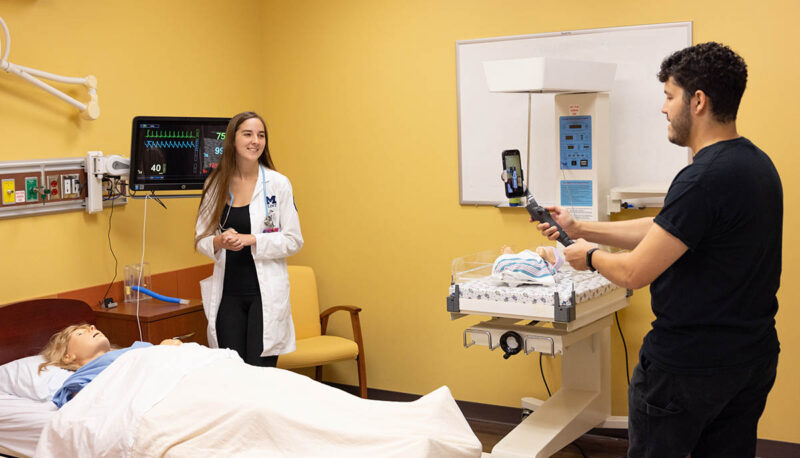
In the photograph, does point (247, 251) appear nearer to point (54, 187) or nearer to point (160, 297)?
point (160, 297)

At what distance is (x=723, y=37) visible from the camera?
3.46m

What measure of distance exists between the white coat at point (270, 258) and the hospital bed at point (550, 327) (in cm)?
80

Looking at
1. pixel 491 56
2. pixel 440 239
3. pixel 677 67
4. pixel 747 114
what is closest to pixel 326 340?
pixel 440 239

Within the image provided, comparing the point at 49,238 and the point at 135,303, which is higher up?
the point at 49,238

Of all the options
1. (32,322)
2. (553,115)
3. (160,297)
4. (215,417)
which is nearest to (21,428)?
(32,322)

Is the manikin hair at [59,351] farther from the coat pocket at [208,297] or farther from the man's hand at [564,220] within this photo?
the man's hand at [564,220]

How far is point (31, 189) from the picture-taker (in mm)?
3322

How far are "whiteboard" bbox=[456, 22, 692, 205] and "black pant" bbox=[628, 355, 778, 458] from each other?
1.76 meters

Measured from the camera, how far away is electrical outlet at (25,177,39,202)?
3.31 metres

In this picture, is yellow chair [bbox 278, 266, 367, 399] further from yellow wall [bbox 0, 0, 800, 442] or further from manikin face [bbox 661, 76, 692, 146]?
manikin face [bbox 661, 76, 692, 146]

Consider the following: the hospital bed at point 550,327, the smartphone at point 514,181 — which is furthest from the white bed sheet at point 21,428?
the smartphone at point 514,181

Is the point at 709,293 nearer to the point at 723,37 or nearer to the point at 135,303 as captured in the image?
the point at 723,37

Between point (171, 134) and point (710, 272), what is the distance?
99.9 inches

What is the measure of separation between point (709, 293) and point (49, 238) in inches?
112
